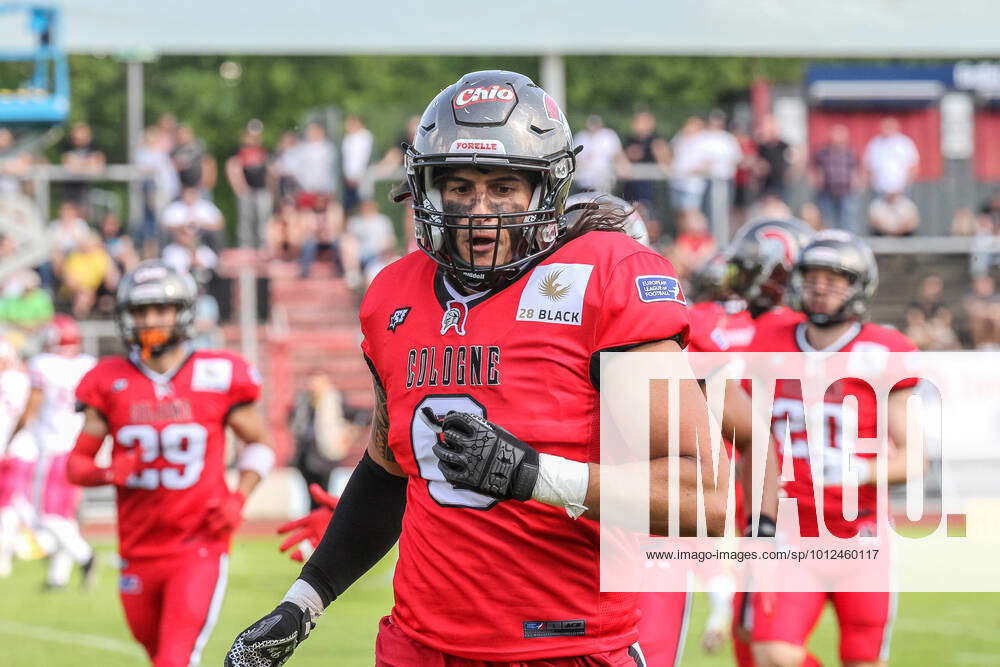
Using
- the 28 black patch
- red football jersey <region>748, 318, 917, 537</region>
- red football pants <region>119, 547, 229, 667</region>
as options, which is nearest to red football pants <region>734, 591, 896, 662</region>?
red football jersey <region>748, 318, 917, 537</region>

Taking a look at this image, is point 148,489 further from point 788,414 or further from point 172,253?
point 172,253

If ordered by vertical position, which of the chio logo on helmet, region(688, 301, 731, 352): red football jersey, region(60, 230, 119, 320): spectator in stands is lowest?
region(688, 301, 731, 352): red football jersey

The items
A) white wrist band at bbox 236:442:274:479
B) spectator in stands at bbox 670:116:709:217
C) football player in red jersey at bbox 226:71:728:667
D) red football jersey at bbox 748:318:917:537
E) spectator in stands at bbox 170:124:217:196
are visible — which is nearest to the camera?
football player in red jersey at bbox 226:71:728:667

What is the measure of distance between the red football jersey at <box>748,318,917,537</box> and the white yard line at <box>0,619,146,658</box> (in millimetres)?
4541

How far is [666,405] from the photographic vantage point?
325 cm

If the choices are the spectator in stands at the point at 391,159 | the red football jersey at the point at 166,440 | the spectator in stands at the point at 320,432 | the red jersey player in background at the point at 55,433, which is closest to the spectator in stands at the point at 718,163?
the spectator in stands at the point at 391,159

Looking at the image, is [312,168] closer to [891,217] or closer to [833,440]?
[891,217]

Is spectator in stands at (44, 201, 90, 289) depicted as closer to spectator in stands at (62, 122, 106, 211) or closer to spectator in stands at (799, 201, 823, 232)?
spectator in stands at (62, 122, 106, 211)

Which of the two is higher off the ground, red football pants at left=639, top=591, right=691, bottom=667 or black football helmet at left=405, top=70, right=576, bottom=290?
black football helmet at left=405, top=70, right=576, bottom=290

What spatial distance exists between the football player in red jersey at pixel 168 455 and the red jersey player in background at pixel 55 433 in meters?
5.56

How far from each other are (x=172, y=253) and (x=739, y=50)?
22.5ft

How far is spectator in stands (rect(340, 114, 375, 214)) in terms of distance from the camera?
1873 cm

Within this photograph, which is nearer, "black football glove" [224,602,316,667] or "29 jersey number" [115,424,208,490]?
"black football glove" [224,602,316,667]

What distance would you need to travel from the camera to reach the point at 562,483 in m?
3.16
